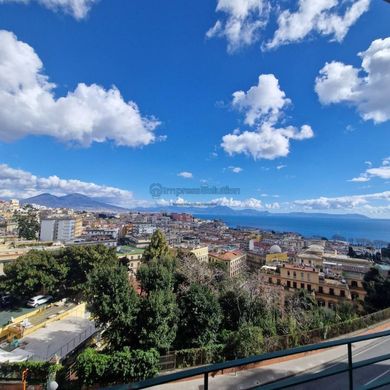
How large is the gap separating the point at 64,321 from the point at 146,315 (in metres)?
7.51

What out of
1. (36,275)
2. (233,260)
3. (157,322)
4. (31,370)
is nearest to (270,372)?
(157,322)

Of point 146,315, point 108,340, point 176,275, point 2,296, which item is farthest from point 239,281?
point 2,296

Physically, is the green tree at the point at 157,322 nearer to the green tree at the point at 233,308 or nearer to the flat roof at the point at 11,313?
the green tree at the point at 233,308

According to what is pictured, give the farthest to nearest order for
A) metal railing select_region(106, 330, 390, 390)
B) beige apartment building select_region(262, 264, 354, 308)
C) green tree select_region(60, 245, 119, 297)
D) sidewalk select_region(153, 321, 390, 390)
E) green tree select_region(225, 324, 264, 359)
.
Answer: green tree select_region(60, 245, 119, 297) < beige apartment building select_region(262, 264, 354, 308) < green tree select_region(225, 324, 264, 359) < sidewalk select_region(153, 321, 390, 390) < metal railing select_region(106, 330, 390, 390)

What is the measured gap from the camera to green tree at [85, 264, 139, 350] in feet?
29.7

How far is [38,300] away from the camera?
1842 cm

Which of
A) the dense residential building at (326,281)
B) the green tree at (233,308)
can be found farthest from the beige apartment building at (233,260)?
the green tree at (233,308)

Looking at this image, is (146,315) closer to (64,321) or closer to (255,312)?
(255,312)

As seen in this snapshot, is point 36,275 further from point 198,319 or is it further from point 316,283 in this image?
point 316,283

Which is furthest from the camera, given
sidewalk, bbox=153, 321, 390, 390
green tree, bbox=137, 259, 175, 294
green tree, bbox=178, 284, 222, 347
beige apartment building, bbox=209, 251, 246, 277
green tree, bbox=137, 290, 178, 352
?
beige apartment building, bbox=209, 251, 246, 277

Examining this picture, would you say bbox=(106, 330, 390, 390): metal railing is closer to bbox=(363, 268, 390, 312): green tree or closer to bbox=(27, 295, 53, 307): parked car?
bbox=(363, 268, 390, 312): green tree

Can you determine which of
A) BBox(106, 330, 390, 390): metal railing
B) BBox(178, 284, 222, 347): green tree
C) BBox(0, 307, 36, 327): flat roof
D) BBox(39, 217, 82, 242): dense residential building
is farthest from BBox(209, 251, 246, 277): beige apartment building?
BBox(106, 330, 390, 390): metal railing

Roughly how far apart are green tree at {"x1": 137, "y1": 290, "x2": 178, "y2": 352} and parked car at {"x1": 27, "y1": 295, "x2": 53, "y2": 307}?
41.5 feet

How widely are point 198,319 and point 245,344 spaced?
1.85 meters
